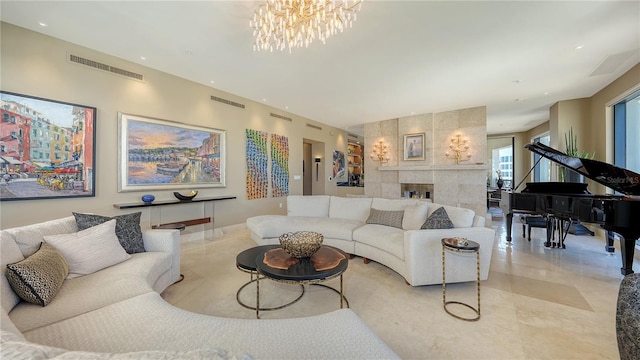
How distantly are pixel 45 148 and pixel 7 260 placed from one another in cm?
222

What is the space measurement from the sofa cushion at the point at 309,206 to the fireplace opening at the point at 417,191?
3580 millimetres

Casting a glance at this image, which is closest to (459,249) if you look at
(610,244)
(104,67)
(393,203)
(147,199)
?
(393,203)

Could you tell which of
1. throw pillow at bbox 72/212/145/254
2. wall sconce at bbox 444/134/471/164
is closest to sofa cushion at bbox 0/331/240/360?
throw pillow at bbox 72/212/145/254

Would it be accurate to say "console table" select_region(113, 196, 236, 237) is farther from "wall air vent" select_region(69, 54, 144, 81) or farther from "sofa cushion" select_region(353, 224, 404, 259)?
"sofa cushion" select_region(353, 224, 404, 259)

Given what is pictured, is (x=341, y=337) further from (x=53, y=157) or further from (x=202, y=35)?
(x=53, y=157)

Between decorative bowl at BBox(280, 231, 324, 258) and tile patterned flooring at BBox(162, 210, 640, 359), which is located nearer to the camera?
tile patterned flooring at BBox(162, 210, 640, 359)

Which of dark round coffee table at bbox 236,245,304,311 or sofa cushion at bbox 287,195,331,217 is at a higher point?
sofa cushion at bbox 287,195,331,217

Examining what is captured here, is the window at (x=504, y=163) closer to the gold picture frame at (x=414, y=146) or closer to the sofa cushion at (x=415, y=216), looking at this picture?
the gold picture frame at (x=414, y=146)

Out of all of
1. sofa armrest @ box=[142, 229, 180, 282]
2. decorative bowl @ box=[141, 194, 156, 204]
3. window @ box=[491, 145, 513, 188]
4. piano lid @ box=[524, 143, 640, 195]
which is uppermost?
window @ box=[491, 145, 513, 188]

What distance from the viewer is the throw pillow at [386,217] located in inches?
139

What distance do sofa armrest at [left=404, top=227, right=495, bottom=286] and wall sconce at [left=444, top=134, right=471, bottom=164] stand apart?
167 inches

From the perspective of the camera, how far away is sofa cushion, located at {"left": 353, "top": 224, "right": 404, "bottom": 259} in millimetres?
2845

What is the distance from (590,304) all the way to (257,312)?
309cm

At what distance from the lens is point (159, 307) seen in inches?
55.2
